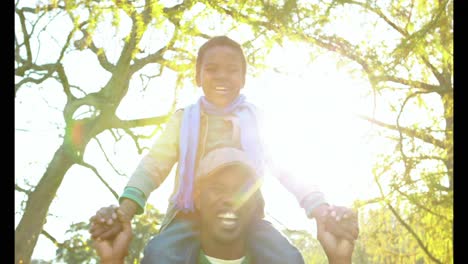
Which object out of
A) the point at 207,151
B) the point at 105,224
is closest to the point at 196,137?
the point at 207,151

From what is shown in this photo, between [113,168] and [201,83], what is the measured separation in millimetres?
7930

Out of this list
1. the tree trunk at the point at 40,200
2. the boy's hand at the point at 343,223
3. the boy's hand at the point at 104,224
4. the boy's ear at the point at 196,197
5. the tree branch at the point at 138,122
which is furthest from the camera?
the tree branch at the point at 138,122

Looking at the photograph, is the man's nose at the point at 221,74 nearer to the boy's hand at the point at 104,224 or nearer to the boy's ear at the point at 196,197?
the boy's ear at the point at 196,197

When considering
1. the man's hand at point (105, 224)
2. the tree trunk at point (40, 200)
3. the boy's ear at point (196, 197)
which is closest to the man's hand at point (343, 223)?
the boy's ear at point (196, 197)

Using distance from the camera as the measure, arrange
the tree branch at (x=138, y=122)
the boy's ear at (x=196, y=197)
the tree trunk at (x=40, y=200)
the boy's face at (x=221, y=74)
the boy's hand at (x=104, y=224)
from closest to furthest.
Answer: the boy's hand at (x=104, y=224) < the boy's ear at (x=196, y=197) < the boy's face at (x=221, y=74) < the tree trunk at (x=40, y=200) < the tree branch at (x=138, y=122)

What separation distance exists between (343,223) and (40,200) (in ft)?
27.5

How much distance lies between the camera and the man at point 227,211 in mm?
2912

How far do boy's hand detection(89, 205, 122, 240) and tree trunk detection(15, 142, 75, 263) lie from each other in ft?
25.6

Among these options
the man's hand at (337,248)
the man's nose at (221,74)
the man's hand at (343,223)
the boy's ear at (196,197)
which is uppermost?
the man's nose at (221,74)

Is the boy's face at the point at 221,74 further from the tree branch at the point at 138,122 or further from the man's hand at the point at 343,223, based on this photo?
the tree branch at the point at 138,122

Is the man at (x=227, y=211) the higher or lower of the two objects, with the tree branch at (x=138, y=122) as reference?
lower

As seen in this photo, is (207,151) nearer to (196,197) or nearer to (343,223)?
(196,197)

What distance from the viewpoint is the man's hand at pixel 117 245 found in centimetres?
270

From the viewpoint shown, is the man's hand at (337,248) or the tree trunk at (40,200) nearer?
the man's hand at (337,248)
